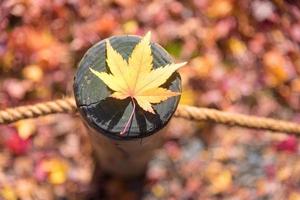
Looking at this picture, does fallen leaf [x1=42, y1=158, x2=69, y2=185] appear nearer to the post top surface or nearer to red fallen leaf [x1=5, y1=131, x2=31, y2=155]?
red fallen leaf [x1=5, y1=131, x2=31, y2=155]

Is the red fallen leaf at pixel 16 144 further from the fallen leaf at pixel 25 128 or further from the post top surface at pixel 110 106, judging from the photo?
the post top surface at pixel 110 106

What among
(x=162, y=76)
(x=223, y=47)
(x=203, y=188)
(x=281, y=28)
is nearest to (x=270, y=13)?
(x=281, y=28)

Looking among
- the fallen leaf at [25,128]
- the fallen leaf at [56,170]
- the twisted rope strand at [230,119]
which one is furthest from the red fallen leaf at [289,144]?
the fallen leaf at [25,128]

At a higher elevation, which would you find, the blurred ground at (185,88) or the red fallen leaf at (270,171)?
the blurred ground at (185,88)

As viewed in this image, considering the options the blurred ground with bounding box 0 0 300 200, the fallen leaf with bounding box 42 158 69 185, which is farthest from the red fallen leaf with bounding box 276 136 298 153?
the fallen leaf with bounding box 42 158 69 185

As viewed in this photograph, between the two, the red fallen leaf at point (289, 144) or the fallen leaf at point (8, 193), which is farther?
the red fallen leaf at point (289, 144)

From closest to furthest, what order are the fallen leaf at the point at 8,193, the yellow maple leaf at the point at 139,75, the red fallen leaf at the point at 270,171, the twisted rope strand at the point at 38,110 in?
1. the yellow maple leaf at the point at 139,75
2. the twisted rope strand at the point at 38,110
3. the fallen leaf at the point at 8,193
4. the red fallen leaf at the point at 270,171

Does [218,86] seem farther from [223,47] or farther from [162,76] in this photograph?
[162,76]
